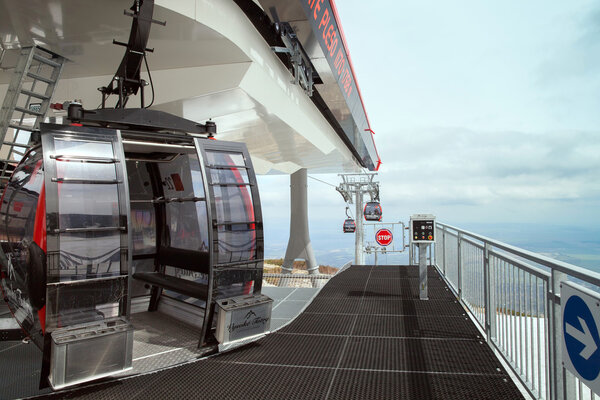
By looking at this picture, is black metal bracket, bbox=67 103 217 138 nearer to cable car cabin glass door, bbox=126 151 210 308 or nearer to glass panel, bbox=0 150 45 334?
glass panel, bbox=0 150 45 334

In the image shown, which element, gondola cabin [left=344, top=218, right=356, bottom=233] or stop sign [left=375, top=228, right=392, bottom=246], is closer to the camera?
stop sign [left=375, top=228, right=392, bottom=246]

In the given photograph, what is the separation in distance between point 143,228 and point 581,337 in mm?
5752

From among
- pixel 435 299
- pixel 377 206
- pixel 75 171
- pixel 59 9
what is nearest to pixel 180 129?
pixel 75 171

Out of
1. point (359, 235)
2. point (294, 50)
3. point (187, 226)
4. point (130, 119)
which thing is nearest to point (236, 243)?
point (130, 119)

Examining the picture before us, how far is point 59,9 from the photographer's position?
4566mm

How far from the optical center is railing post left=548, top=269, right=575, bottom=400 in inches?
100

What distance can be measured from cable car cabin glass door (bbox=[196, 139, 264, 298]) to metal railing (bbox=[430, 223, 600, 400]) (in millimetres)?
2434

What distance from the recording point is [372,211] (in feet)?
77.5

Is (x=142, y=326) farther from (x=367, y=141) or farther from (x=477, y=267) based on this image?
(x=367, y=141)

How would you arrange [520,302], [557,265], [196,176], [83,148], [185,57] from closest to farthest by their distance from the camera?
[557,265] → [520,302] → [83,148] → [196,176] → [185,57]

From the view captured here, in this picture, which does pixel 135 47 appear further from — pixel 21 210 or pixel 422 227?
pixel 422 227

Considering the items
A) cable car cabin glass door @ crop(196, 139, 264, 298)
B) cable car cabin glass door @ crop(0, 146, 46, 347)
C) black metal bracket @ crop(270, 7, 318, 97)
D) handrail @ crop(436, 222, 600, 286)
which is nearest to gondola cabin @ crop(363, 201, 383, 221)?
black metal bracket @ crop(270, 7, 318, 97)

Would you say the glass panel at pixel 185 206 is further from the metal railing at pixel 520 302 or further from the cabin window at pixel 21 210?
the metal railing at pixel 520 302

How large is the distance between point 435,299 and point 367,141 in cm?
1025
